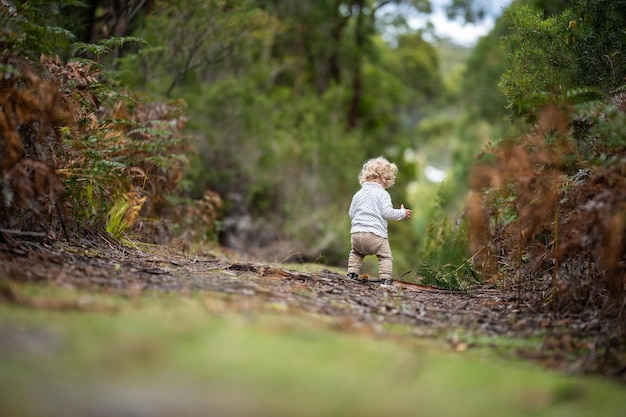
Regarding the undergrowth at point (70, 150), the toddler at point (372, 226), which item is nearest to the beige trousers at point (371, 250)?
the toddler at point (372, 226)

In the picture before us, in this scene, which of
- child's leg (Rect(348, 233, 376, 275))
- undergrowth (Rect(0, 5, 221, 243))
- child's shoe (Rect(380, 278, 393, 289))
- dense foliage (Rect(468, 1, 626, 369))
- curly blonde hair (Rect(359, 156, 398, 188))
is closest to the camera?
dense foliage (Rect(468, 1, 626, 369))

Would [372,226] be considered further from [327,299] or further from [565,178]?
[327,299]

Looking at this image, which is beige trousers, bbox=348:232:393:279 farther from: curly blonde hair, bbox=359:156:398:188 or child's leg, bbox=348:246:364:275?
curly blonde hair, bbox=359:156:398:188

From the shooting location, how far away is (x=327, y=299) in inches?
160

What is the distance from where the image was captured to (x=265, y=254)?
1159cm

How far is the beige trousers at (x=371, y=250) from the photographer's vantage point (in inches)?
257

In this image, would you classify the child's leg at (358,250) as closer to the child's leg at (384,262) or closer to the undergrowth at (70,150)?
the child's leg at (384,262)

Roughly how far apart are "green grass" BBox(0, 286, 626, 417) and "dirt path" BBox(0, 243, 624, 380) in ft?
1.18

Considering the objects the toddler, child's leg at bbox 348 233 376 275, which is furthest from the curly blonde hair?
child's leg at bbox 348 233 376 275

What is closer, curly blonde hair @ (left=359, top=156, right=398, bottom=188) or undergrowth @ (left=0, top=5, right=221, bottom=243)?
undergrowth @ (left=0, top=5, right=221, bottom=243)

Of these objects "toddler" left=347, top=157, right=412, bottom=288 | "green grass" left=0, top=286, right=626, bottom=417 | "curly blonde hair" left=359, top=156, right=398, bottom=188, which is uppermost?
"curly blonde hair" left=359, top=156, right=398, bottom=188

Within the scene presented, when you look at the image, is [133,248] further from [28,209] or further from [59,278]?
[59,278]

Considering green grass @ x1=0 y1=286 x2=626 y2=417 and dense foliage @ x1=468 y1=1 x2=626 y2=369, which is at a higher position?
dense foliage @ x1=468 y1=1 x2=626 y2=369

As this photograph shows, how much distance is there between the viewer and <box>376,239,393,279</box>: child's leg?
6.46 m
